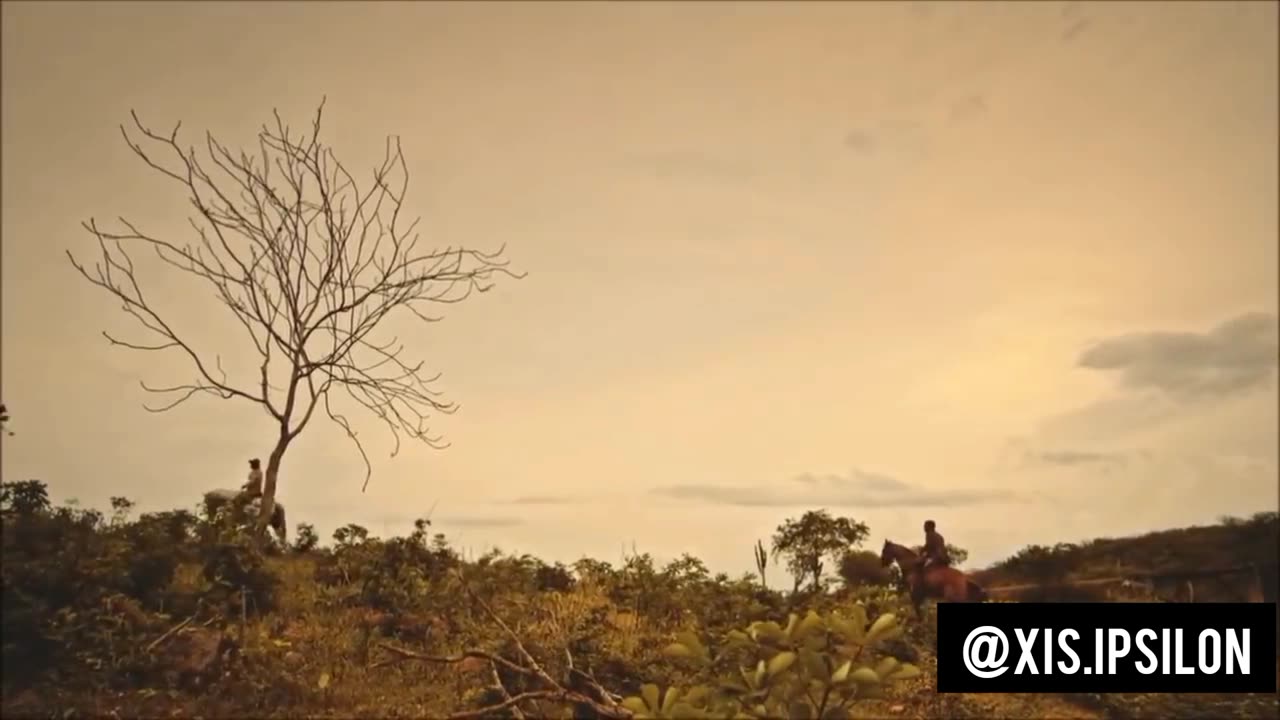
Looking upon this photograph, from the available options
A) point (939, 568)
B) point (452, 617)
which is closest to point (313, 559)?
point (452, 617)

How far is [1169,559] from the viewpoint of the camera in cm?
1405

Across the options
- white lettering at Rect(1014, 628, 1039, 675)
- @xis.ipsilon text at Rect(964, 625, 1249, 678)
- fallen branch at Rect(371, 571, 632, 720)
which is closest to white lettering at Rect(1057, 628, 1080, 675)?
@xis.ipsilon text at Rect(964, 625, 1249, 678)

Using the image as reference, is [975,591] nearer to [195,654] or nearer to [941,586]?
[941,586]

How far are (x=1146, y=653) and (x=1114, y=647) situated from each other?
216 millimetres

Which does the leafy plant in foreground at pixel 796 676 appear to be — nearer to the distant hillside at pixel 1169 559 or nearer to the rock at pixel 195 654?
the rock at pixel 195 654

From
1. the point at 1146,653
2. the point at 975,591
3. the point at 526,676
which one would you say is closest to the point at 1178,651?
the point at 1146,653

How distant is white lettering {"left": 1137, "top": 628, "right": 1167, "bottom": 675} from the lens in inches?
183

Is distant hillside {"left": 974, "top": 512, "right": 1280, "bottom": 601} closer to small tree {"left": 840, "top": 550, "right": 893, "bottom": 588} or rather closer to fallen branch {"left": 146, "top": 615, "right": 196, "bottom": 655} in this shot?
small tree {"left": 840, "top": 550, "right": 893, "bottom": 588}

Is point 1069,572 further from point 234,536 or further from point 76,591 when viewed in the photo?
point 76,591

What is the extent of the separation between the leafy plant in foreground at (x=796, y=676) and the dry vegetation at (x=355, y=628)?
2071 millimetres

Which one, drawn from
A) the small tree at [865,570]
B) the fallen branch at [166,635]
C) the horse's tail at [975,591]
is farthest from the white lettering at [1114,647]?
the horse's tail at [975,591]

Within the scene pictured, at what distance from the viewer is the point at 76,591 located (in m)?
8.34

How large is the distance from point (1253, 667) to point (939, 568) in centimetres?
744

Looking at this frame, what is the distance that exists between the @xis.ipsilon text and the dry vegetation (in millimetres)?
1576
